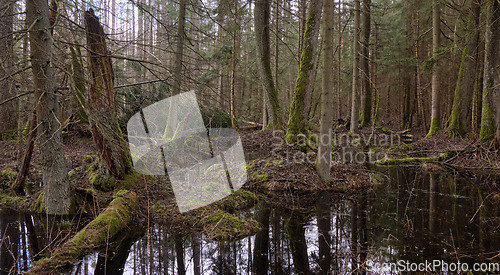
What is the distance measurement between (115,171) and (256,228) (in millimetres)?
3609

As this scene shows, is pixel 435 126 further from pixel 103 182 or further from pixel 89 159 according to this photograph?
pixel 89 159

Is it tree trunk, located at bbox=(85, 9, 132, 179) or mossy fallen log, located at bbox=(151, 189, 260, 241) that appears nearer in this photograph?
mossy fallen log, located at bbox=(151, 189, 260, 241)

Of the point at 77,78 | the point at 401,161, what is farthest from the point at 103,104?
the point at 401,161

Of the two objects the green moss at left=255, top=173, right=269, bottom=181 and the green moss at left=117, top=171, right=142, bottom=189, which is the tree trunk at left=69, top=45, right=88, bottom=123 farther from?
the green moss at left=255, top=173, right=269, bottom=181

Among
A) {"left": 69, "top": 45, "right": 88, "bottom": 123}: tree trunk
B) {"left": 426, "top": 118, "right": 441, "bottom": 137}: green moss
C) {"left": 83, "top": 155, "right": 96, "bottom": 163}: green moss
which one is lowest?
{"left": 83, "top": 155, "right": 96, "bottom": 163}: green moss

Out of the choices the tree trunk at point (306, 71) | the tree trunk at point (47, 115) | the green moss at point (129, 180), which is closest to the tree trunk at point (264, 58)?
the tree trunk at point (306, 71)

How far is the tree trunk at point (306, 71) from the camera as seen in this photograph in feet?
31.5

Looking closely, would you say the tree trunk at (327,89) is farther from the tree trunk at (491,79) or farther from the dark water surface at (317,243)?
the tree trunk at (491,79)

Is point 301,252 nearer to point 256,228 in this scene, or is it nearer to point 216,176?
point 256,228

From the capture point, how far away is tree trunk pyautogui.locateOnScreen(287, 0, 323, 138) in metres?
9.59

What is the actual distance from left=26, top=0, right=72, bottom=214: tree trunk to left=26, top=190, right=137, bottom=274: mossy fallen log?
97cm

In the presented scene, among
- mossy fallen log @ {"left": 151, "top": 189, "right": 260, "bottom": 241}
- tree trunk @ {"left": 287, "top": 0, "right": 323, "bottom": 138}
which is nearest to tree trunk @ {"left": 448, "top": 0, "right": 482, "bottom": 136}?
tree trunk @ {"left": 287, "top": 0, "right": 323, "bottom": 138}

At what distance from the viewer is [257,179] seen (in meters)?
8.24

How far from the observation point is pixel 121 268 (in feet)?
12.9
